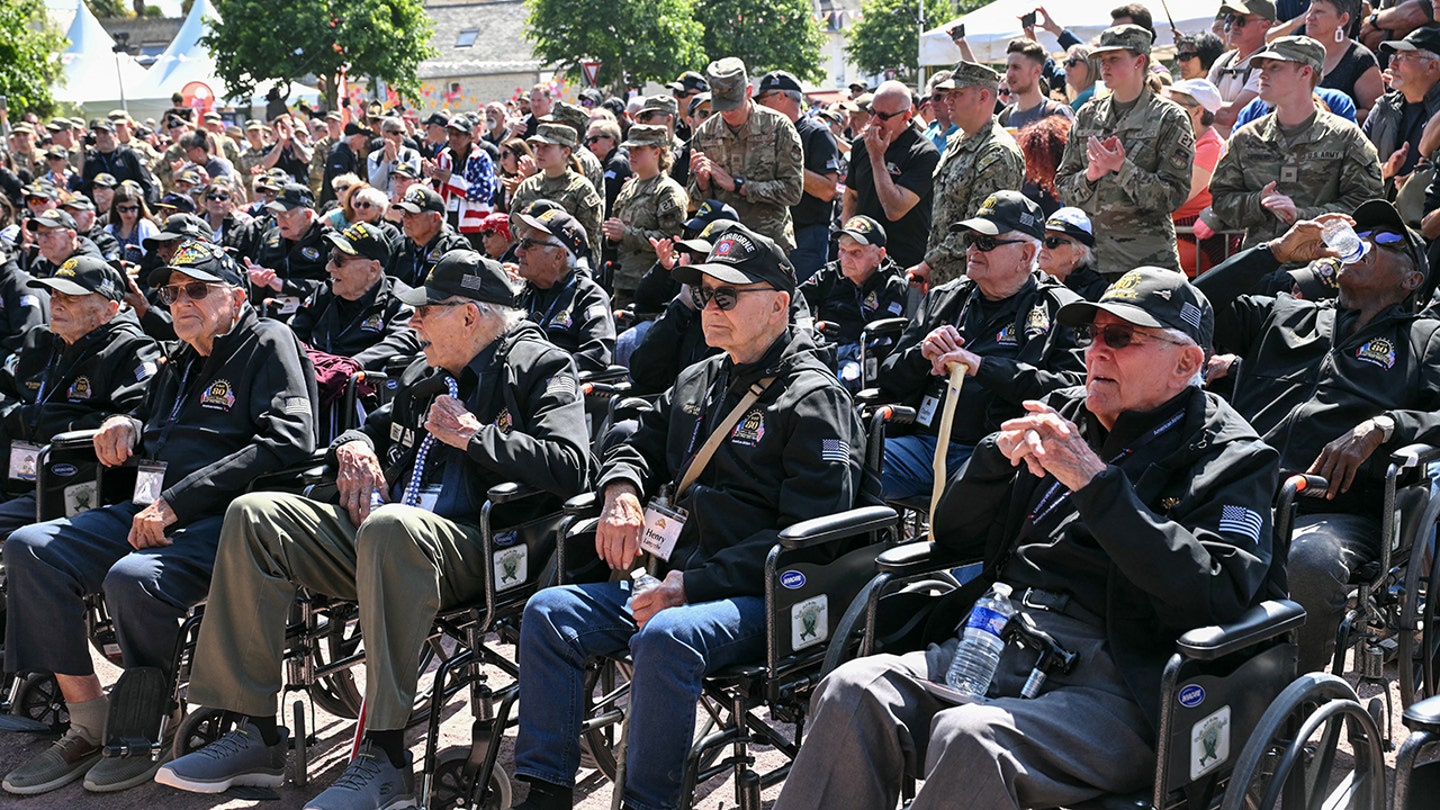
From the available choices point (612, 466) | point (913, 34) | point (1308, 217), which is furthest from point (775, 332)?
point (913, 34)

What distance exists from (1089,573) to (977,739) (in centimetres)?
55

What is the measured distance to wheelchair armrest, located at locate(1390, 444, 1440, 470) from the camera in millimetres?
3791

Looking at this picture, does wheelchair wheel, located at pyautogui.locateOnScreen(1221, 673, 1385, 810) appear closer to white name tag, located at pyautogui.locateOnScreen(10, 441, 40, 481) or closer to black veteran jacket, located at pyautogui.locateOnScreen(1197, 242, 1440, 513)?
black veteran jacket, located at pyautogui.locateOnScreen(1197, 242, 1440, 513)

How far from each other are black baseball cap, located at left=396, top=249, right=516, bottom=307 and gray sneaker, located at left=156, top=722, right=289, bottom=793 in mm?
1467

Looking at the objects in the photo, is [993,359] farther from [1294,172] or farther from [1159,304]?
[1294,172]

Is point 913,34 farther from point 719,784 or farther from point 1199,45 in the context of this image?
point 719,784

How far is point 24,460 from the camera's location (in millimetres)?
5508

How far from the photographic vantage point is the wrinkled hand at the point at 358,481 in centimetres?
431

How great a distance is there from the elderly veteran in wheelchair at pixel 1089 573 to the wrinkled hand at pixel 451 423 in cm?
153

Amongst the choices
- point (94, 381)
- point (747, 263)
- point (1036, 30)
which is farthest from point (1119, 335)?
point (1036, 30)

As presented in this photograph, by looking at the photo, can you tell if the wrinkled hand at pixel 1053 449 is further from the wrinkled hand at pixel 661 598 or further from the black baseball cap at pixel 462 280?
the black baseball cap at pixel 462 280

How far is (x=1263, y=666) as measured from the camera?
292 cm

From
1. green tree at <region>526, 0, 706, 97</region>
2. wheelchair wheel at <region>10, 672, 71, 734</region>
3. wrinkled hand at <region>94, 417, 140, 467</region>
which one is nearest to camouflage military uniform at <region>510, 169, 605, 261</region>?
wrinkled hand at <region>94, 417, 140, 467</region>

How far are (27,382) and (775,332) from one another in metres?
3.90
